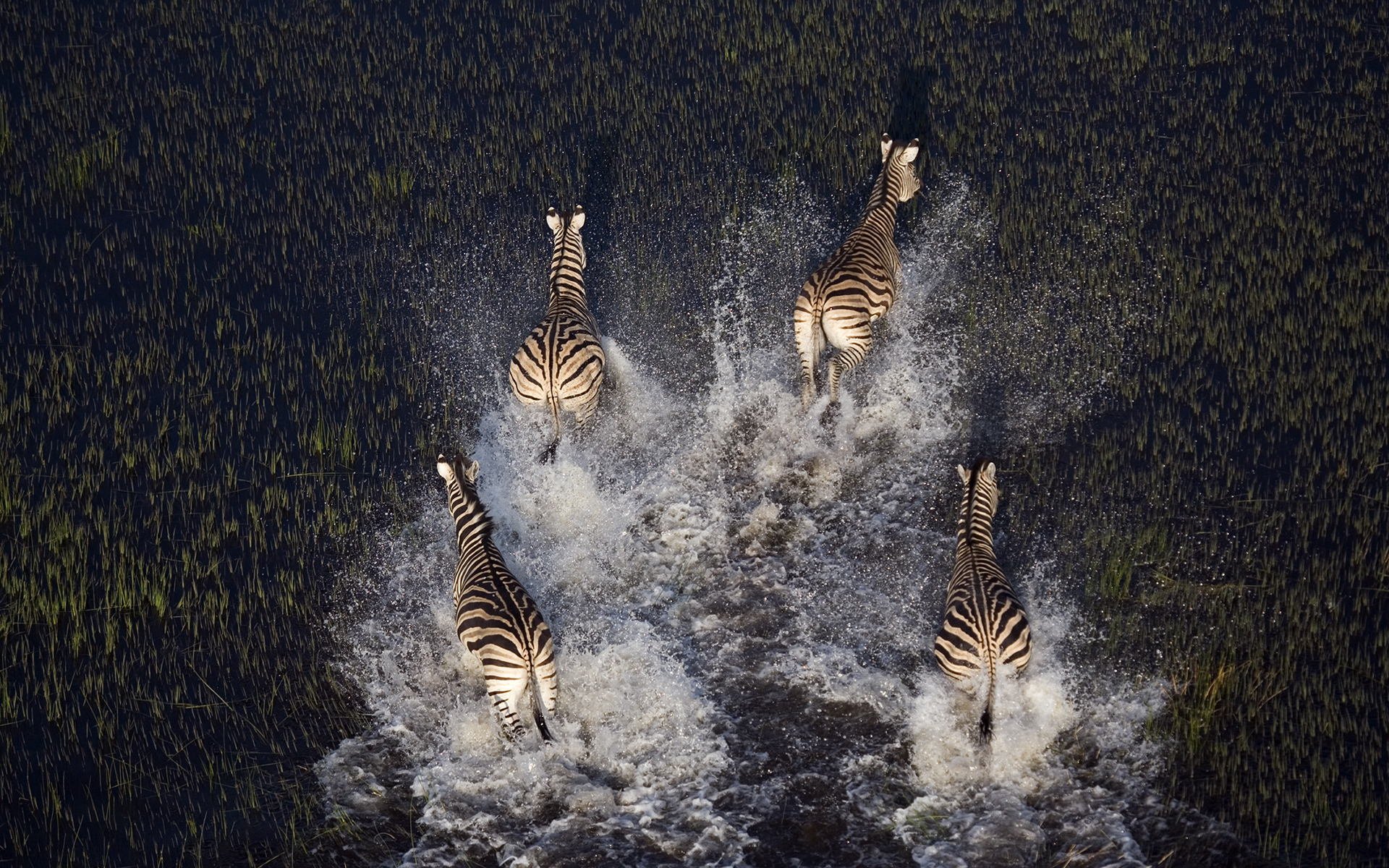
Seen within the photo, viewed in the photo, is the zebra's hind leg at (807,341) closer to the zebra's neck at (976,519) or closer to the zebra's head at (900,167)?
the zebra's neck at (976,519)

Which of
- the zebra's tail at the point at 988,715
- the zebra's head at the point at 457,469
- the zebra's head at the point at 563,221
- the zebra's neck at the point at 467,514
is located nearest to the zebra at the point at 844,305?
the zebra's head at the point at 563,221

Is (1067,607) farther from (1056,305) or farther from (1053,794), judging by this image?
(1056,305)

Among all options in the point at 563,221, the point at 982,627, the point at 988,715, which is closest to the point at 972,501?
the point at 982,627

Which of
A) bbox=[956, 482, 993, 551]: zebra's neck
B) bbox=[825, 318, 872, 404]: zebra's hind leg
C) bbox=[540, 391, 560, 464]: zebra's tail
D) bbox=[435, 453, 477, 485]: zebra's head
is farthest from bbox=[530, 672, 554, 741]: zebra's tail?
bbox=[825, 318, 872, 404]: zebra's hind leg

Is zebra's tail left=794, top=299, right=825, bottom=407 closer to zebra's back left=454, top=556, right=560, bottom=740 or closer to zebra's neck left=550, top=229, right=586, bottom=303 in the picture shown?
zebra's neck left=550, top=229, right=586, bottom=303

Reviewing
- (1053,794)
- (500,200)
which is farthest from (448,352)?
(1053,794)

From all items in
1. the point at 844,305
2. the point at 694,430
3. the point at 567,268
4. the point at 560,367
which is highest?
the point at 567,268

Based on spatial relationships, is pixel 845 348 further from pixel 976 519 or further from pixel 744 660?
pixel 744 660
